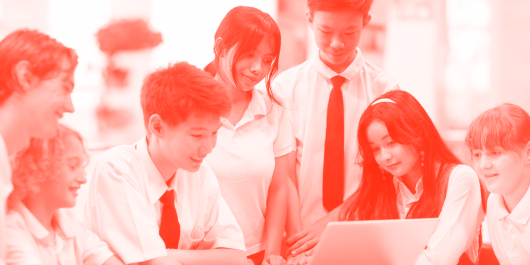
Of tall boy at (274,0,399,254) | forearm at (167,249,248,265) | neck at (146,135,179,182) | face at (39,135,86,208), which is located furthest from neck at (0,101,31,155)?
tall boy at (274,0,399,254)

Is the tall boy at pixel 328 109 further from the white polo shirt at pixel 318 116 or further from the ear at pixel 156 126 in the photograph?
the ear at pixel 156 126

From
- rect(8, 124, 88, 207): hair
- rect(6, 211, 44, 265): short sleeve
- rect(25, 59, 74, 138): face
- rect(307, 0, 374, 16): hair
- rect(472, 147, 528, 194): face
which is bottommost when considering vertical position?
rect(472, 147, 528, 194): face

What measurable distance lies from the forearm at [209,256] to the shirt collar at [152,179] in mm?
160

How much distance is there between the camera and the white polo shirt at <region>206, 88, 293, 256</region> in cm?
196

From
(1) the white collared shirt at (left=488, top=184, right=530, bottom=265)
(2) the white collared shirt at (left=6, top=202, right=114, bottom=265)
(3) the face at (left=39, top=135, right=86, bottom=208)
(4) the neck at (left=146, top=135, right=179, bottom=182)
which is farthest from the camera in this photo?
(1) the white collared shirt at (left=488, top=184, right=530, bottom=265)

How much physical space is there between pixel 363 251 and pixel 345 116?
80cm

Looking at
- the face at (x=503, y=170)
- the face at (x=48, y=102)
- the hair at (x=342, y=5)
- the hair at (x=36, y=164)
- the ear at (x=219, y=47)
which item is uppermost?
the hair at (x=342, y=5)

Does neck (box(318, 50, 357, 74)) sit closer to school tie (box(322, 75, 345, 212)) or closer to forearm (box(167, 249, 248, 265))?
school tie (box(322, 75, 345, 212))

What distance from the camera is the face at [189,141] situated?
1.59m

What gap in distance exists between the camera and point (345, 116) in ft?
7.44

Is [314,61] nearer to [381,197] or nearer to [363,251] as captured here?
[381,197]

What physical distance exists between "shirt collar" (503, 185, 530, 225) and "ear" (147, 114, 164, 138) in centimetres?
116

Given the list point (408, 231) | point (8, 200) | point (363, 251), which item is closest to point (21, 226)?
point (8, 200)

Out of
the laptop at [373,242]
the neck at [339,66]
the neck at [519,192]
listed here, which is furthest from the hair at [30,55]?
the neck at [519,192]
